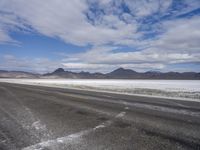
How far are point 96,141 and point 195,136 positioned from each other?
2.69 m

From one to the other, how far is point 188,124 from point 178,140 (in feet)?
6.69

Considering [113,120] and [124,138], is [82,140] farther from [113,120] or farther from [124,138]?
[113,120]

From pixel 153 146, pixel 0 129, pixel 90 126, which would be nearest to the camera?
pixel 153 146

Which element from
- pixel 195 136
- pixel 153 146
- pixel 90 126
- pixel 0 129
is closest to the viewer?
pixel 153 146

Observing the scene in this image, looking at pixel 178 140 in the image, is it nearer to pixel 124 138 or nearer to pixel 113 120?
pixel 124 138

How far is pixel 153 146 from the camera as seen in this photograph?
4379 mm

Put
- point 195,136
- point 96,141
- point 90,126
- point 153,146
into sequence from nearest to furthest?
point 153,146 < point 96,141 < point 195,136 < point 90,126

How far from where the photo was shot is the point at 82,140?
4.78m

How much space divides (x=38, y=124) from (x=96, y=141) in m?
2.64

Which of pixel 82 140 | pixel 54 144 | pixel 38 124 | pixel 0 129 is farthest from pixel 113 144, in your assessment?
pixel 0 129

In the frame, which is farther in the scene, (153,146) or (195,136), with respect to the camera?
(195,136)

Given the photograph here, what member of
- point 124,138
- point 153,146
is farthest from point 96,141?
point 153,146

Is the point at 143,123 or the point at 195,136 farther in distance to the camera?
the point at 143,123

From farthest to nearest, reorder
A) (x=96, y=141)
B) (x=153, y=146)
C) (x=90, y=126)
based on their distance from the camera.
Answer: (x=90, y=126) < (x=96, y=141) < (x=153, y=146)
